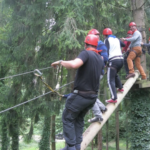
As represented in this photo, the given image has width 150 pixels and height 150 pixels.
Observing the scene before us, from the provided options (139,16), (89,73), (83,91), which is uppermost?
(139,16)

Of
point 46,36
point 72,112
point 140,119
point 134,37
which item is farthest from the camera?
point 140,119

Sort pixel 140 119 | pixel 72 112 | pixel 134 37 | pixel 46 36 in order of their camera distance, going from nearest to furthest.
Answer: pixel 72 112 < pixel 134 37 < pixel 46 36 < pixel 140 119

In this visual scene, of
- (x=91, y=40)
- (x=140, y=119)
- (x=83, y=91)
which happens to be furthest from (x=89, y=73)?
(x=140, y=119)

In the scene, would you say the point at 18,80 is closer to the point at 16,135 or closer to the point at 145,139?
the point at 145,139

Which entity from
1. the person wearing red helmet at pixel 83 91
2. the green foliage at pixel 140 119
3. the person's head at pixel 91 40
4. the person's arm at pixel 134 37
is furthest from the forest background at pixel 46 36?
the person wearing red helmet at pixel 83 91

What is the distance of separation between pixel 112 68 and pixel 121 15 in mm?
4447

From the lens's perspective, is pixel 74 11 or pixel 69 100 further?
pixel 74 11

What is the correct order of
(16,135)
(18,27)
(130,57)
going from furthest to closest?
(16,135) → (18,27) → (130,57)

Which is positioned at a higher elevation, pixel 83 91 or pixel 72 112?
pixel 83 91

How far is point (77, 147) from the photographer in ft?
9.81

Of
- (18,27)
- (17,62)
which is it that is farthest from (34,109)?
(18,27)

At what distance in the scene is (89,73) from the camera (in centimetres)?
267

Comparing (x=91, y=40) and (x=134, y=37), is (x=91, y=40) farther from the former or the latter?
(x=134, y=37)

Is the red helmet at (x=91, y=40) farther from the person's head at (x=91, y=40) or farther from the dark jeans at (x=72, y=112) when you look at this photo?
the dark jeans at (x=72, y=112)
